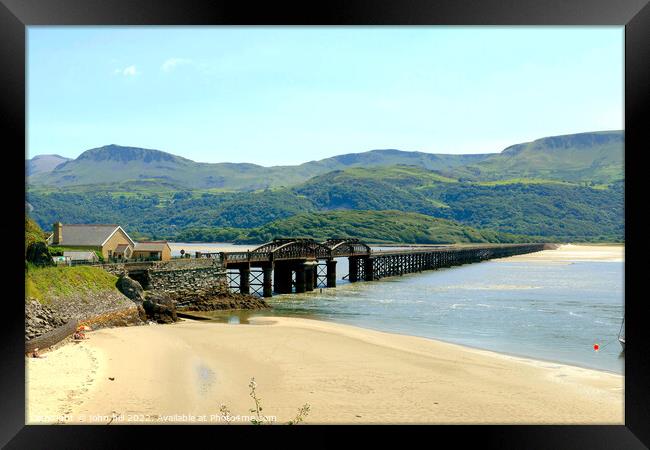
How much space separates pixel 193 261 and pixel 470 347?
64.4 ft

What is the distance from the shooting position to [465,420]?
1438 centimetres

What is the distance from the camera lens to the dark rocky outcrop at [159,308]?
3080 centimetres

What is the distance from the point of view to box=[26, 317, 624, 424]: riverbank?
14.5m

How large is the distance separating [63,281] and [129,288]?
4.96 m

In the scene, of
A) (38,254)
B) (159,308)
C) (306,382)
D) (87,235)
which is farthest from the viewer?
(87,235)

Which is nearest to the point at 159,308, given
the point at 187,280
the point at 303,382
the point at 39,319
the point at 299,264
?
the point at 187,280

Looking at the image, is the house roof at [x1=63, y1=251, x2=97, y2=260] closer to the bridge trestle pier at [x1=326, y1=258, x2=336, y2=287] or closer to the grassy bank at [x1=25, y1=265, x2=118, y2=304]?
the grassy bank at [x1=25, y1=265, x2=118, y2=304]

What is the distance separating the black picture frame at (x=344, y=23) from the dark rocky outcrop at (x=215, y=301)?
26726mm

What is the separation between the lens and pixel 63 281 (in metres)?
25.7

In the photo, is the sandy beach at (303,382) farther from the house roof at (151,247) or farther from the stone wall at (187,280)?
the house roof at (151,247)

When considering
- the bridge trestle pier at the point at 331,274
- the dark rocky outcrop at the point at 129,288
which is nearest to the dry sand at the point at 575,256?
the bridge trestle pier at the point at 331,274

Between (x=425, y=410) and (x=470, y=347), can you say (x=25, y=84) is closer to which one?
(x=425, y=410)

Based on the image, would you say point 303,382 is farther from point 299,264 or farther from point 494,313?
point 299,264

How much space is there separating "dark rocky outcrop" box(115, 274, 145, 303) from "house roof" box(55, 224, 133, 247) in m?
6.76
